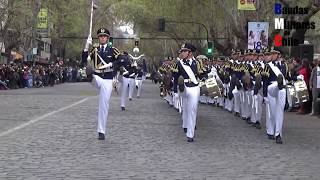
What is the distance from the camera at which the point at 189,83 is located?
47.8ft

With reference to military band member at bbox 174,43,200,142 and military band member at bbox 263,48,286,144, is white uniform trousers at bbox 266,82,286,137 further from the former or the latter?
military band member at bbox 174,43,200,142

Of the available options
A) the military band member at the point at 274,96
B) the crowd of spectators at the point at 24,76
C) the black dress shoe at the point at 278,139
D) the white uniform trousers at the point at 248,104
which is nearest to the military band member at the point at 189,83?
the military band member at the point at 274,96

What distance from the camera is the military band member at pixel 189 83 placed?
47.3ft

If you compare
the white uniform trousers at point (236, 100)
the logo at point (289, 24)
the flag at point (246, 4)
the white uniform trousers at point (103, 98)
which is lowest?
the white uniform trousers at point (236, 100)

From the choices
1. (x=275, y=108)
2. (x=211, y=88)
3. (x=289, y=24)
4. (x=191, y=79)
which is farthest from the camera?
(x=289, y=24)

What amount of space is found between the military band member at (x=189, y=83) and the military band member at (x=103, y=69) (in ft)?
4.81

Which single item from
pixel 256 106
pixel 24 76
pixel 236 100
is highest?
pixel 256 106

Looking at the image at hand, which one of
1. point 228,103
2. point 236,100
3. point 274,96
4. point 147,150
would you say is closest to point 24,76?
point 228,103

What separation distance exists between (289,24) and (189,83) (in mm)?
21089

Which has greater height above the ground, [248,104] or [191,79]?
[191,79]

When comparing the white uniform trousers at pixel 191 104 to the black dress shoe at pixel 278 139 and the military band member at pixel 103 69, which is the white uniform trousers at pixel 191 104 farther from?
the black dress shoe at pixel 278 139

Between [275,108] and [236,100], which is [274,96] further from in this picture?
[236,100]

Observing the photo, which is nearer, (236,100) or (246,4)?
(236,100)

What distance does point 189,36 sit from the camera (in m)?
67.9
